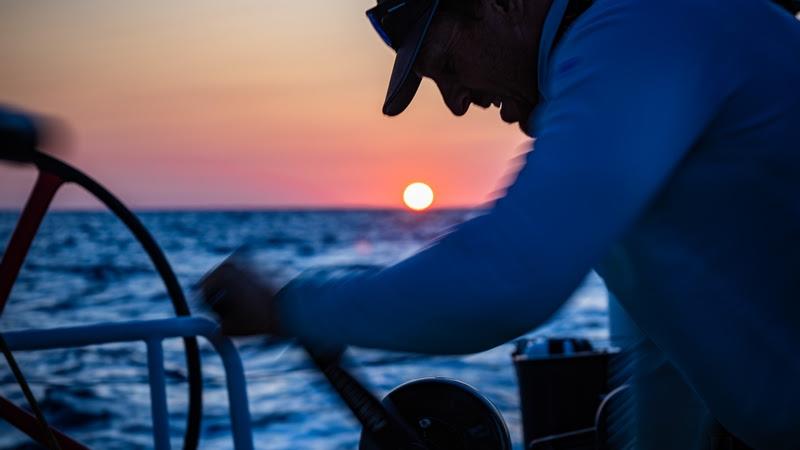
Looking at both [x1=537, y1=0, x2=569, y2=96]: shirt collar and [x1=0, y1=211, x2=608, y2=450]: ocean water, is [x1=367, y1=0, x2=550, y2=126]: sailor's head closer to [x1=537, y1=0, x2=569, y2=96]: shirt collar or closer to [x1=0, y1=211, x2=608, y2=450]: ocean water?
[x1=537, y1=0, x2=569, y2=96]: shirt collar

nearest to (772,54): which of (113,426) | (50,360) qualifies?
(113,426)

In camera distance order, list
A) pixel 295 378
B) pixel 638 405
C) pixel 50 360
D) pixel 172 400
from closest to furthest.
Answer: pixel 638 405, pixel 172 400, pixel 295 378, pixel 50 360

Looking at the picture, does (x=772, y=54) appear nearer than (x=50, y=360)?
Yes

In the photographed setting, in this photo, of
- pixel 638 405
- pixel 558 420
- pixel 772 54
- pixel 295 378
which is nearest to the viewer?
pixel 772 54

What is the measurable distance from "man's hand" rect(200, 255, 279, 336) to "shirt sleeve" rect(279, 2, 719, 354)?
12 centimetres

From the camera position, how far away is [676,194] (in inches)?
35.3

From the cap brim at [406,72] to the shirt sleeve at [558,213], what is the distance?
32 cm

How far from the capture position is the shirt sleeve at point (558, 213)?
0.68 metres

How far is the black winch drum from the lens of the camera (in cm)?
142

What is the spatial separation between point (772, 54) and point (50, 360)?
1125 centimetres

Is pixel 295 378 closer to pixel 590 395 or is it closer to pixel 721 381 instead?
pixel 590 395

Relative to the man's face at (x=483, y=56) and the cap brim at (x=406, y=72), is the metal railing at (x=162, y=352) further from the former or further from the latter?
Answer: the man's face at (x=483, y=56)

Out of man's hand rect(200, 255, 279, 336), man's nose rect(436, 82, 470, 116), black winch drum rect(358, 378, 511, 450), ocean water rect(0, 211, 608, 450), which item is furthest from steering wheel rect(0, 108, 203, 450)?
man's nose rect(436, 82, 470, 116)

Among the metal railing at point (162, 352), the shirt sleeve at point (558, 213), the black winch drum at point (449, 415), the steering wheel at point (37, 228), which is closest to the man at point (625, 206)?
the shirt sleeve at point (558, 213)
